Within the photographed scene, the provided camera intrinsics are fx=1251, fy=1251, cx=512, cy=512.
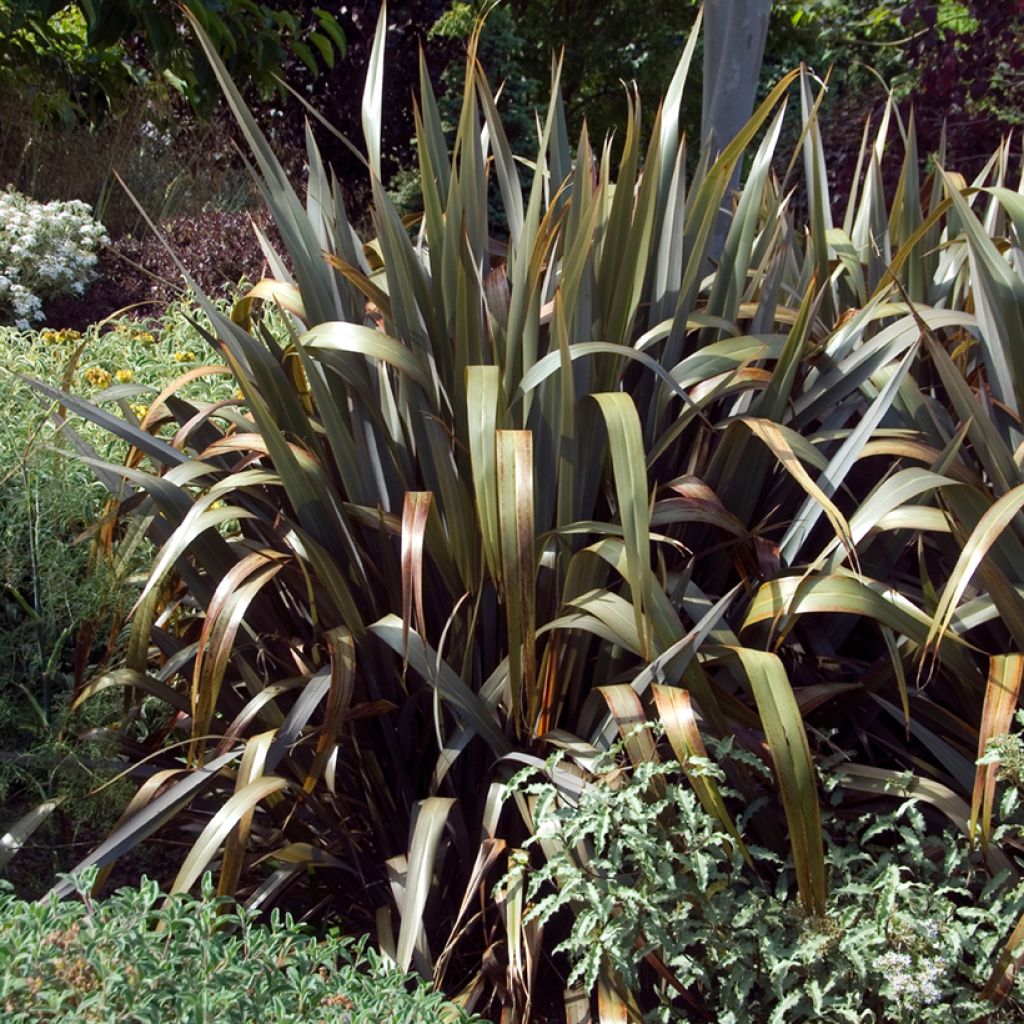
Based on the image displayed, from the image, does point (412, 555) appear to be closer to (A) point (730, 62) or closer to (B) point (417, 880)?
(B) point (417, 880)

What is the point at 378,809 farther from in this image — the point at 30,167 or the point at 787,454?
the point at 30,167

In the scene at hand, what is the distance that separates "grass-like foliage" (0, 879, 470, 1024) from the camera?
4.59 ft

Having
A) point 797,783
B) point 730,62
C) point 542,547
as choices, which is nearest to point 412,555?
point 542,547

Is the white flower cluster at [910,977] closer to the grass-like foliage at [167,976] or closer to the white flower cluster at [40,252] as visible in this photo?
the grass-like foliage at [167,976]

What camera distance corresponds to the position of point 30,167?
334 inches

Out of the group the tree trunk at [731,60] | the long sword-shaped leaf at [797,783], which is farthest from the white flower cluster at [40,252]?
the long sword-shaped leaf at [797,783]

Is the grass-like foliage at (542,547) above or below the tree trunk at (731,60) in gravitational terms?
below

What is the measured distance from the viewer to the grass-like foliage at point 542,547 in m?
1.92

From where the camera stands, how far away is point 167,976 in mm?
1468

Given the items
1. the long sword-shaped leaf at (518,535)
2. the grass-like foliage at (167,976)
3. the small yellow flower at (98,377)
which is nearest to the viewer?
the grass-like foliage at (167,976)

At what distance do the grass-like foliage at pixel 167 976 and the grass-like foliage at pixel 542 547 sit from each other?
28 cm

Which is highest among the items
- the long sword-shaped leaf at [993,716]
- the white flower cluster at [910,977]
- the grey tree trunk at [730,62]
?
the grey tree trunk at [730,62]

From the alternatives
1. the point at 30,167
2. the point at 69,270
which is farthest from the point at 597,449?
the point at 30,167

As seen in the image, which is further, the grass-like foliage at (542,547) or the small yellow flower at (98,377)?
the small yellow flower at (98,377)
